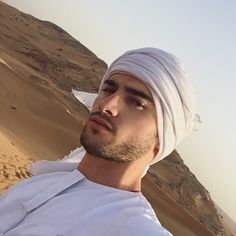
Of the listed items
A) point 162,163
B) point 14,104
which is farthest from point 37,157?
point 162,163

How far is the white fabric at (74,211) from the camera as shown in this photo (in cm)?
136

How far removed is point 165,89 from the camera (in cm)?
179

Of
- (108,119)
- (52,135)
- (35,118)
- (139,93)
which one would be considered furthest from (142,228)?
(35,118)

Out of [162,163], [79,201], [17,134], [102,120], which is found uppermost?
[102,120]

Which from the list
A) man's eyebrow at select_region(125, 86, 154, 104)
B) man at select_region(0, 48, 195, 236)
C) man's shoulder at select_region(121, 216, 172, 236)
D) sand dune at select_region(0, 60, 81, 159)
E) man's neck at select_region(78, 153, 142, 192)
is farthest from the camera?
sand dune at select_region(0, 60, 81, 159)

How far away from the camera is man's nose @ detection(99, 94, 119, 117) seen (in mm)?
1717

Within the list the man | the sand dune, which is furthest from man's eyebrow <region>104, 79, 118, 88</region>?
the sand dune

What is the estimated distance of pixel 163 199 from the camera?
13953 millimetres

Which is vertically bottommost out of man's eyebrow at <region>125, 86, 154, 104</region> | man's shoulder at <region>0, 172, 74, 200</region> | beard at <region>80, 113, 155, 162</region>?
man's shoulder at <region>0, 172, 74, 200</region>

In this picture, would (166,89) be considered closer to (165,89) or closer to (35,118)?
(165,89)

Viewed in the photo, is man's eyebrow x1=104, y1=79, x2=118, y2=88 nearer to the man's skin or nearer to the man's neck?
the man's skin

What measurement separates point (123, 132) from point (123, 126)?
23mm

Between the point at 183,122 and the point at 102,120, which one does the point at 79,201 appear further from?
the point at 183,122

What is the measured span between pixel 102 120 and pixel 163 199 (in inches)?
495
